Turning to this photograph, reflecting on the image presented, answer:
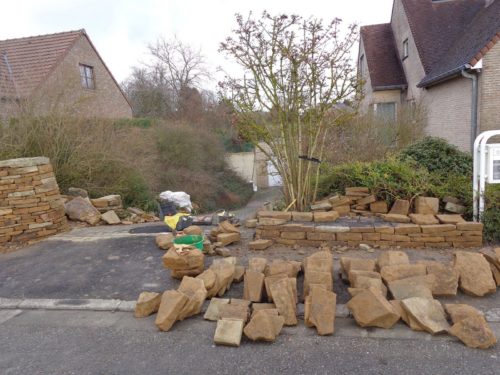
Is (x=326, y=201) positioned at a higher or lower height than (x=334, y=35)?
lower

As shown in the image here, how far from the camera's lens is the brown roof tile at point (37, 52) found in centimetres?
1754

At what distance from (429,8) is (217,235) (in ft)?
63.3

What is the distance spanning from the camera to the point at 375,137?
11.2m

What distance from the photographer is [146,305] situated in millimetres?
3357

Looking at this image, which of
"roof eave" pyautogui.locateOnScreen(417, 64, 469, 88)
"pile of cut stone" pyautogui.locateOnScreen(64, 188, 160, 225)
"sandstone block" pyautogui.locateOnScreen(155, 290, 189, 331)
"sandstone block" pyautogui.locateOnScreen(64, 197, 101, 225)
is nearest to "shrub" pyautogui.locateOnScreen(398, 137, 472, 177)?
"sandstone block" pyautogui.locateOnScreen(155, 290, 189, 331)

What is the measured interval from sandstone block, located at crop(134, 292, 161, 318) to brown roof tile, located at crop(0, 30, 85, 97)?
55.0ft

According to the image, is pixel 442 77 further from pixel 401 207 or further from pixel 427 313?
pixel 427 313

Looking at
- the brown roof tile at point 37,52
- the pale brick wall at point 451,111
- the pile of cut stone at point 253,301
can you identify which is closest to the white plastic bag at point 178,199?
the pile of cut stone at point 253,301

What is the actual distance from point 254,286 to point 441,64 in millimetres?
15406

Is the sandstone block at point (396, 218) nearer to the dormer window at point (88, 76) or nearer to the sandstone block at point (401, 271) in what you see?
the sandstone block at point (401, 271)

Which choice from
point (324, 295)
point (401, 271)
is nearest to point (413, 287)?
point (401, 271)

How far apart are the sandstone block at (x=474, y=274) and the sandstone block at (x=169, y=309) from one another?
2.61 metres

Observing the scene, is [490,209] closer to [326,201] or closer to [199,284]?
[326,201]

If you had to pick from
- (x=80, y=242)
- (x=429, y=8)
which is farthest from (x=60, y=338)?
(x=429, y=8)
